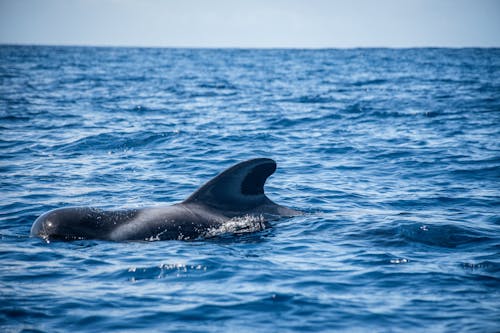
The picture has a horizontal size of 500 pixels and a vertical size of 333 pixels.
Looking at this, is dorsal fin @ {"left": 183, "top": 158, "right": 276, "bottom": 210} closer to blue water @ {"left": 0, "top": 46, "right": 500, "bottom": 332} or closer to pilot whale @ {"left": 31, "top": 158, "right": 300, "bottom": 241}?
pilot whale @ {"left": 31, "top": 158, "right": 300, "bottom": 241}

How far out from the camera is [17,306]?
6.80 m

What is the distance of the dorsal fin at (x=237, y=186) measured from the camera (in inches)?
391

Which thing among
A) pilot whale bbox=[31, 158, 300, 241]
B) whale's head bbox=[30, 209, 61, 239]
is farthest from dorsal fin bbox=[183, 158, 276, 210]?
whale's head bbox=[30, 209, 61, 239]

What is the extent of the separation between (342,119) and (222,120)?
559cm

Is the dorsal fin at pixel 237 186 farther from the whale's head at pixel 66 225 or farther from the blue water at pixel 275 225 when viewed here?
the whale's head at pixel 66 225

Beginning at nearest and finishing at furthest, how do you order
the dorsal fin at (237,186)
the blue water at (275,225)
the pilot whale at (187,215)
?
the blue water at (275,225) < the pilot whale at (187,215) < the dorsal fin at (237,186)

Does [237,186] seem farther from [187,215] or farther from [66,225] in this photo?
[66,225]

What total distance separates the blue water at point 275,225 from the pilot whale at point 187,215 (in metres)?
0.32

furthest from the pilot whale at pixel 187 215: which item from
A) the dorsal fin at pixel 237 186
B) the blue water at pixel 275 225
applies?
the blue water at pixel 275 225

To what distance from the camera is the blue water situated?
22.1ft

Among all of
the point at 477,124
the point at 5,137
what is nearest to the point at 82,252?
the point at 5,137

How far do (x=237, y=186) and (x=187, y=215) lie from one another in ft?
3.38

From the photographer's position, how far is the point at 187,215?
9797 millimetres

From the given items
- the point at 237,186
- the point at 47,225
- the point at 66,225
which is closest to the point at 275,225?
the point at 237,186
